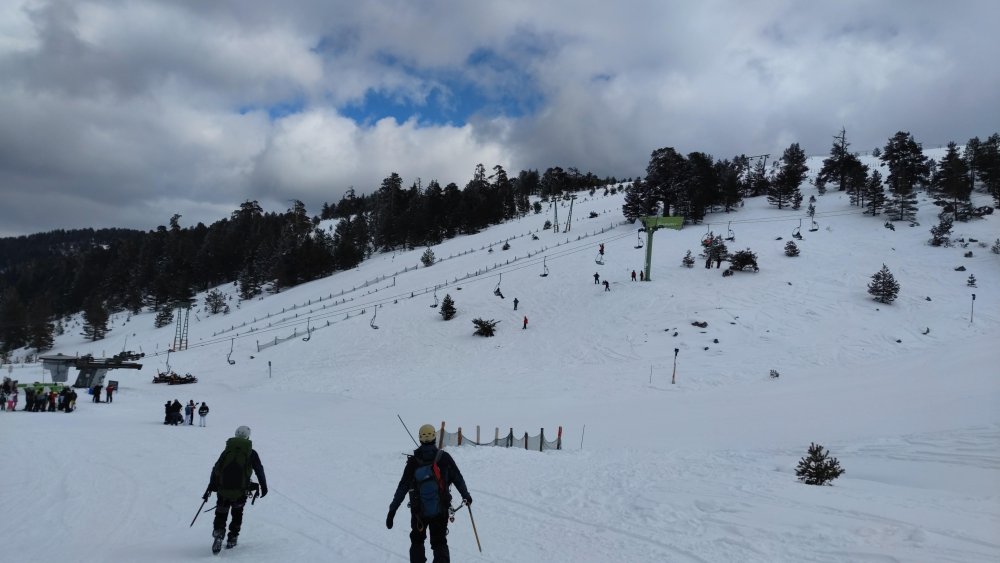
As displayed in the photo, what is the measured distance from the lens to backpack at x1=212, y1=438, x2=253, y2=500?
720 cm

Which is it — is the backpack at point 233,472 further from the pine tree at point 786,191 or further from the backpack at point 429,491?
the pine tree at point 786,191

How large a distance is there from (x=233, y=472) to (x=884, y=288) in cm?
3742

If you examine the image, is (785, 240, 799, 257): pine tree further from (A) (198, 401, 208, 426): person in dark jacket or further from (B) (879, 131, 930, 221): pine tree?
(A) (198, 401, 208, 426): person in dark jacket

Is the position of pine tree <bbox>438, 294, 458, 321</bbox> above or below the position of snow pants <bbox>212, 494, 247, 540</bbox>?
above

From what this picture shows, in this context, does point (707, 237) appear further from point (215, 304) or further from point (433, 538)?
point (215, 304)

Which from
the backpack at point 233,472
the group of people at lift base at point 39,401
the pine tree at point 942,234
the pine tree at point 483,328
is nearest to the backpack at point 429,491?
the backpack at point 233,472

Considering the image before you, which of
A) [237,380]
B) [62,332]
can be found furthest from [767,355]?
[62,332]

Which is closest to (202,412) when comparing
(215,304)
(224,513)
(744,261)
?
(224,513)

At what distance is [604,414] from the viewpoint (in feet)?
77.5

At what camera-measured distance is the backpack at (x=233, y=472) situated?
720 cm

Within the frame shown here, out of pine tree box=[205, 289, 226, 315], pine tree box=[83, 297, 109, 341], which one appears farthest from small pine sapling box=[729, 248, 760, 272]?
pine tree box=[83, 297, 109, 341]

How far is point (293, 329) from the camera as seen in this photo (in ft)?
157

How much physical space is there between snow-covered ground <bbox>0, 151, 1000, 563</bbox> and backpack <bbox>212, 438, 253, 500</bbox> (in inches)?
37.1

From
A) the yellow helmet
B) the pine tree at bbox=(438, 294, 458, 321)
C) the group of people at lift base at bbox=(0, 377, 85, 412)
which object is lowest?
the group of people at lift base at bbox=(0, 377, 85, 412)
